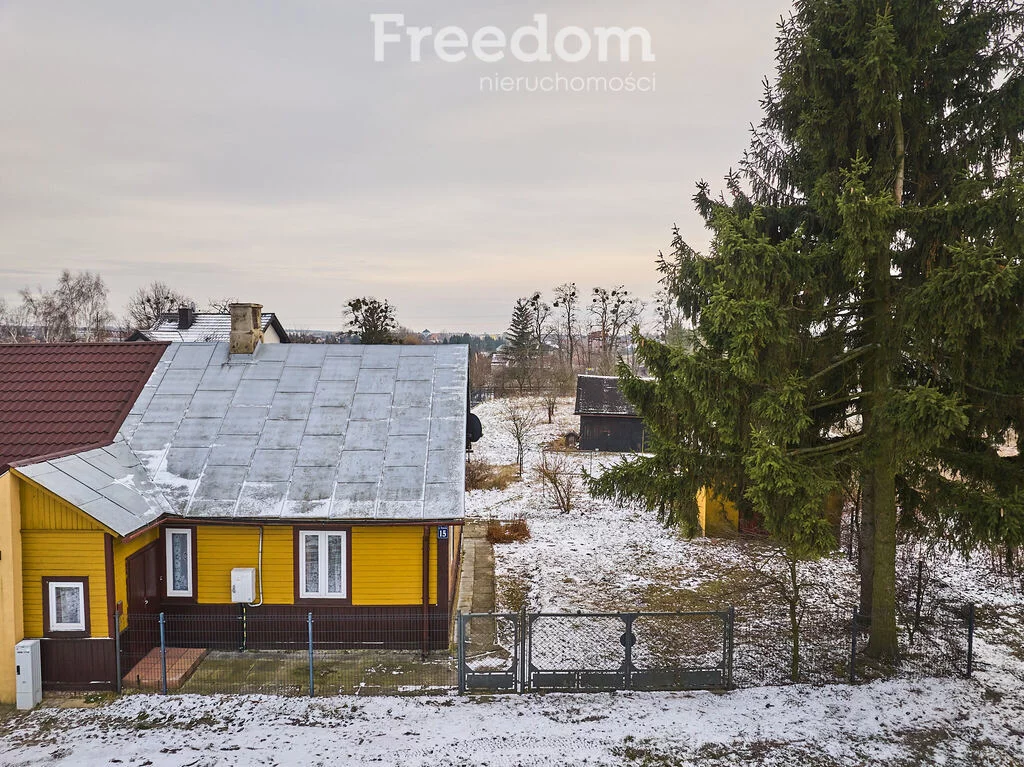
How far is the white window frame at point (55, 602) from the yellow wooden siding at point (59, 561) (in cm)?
12

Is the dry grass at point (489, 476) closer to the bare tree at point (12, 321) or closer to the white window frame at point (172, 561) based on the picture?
→ the white window frame at point (172, 561)

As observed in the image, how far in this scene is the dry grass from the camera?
24875mm

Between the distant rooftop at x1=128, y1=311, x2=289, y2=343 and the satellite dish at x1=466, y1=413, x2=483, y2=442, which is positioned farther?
the distant rooftop at x1=128, y1=311, x2=289, y2=343

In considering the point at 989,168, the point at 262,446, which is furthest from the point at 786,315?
the point at 262,446

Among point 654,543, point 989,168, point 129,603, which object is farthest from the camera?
point 654,543

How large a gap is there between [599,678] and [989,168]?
9995mm

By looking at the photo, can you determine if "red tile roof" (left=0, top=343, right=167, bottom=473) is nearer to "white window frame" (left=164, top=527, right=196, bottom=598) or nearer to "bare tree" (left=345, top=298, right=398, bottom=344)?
"white window frame" (left=164, top=527, right=196, bottom=598)

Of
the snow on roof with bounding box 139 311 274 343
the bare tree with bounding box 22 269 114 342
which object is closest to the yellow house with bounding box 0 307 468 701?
the snow on roof with bounding box 139 311 274 343

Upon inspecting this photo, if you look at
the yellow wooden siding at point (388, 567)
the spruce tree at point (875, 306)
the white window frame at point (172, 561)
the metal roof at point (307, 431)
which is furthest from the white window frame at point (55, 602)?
the spruce tree at point (875, 306)

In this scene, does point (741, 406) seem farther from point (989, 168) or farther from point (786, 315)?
point (989, 168)

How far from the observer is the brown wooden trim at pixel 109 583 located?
385 inches

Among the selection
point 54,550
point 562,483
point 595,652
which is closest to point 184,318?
point 562,483

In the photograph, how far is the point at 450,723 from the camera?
8.98 metres

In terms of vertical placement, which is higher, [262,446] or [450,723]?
[262,446]
